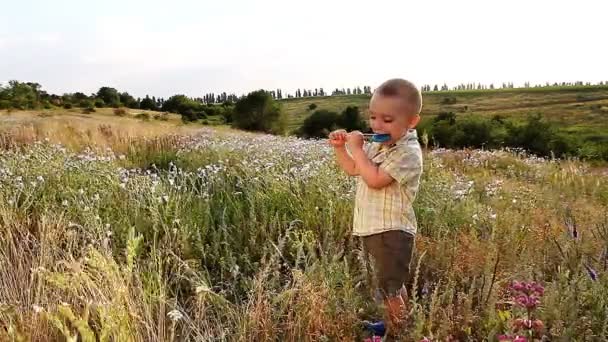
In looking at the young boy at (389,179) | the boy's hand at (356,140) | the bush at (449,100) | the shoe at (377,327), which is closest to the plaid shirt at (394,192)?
the young boy at (389,179)

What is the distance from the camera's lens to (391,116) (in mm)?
2648

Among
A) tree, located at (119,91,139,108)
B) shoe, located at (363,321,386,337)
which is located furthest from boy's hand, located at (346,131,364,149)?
tree, located at (119,91,139,108)

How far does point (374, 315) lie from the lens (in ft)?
9.91

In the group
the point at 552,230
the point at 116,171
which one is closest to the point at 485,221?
the point at 552,230

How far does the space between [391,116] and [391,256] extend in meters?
0.71

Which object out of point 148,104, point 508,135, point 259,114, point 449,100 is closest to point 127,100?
point 148,104

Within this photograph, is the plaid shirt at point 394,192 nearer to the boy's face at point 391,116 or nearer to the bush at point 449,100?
the boy's face at point 391,116

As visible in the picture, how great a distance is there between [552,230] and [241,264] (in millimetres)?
2542

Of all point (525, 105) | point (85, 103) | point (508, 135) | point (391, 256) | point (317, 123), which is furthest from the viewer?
point (525, 105)

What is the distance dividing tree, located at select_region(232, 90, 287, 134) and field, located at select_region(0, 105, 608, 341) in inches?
2107

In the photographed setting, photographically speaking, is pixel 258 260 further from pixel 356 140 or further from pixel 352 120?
pixel 352 120

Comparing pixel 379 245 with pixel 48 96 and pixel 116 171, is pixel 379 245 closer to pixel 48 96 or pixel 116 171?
pixel 116 171

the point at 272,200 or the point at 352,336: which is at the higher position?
the point at 272,200

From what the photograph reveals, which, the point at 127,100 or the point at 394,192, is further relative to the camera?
the point at 127,100
